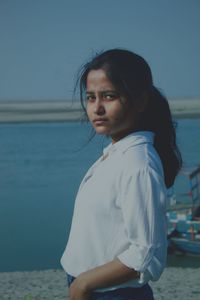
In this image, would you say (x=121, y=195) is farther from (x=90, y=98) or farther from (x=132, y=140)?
(x=90, y=98)

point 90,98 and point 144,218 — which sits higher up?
point 90,98

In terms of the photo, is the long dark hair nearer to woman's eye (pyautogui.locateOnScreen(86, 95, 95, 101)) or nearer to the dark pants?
woman's eye (pyautogui.locateOnScreen(86, 95, 95, 101))

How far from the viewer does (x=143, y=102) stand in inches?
49.3

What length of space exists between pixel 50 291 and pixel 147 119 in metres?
4.72

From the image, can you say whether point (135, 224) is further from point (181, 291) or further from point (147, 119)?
point (181, 291)

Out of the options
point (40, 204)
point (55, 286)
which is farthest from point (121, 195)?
point (40, 204)

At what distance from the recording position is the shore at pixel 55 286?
5373mm

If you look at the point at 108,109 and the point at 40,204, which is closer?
the point at 108,109

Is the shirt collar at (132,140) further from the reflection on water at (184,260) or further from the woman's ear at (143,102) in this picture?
the reflection on water at (184,260)

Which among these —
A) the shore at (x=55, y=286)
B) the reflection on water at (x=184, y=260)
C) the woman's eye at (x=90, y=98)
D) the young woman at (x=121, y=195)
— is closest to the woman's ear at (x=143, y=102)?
the young woman at (x=121, y=195)

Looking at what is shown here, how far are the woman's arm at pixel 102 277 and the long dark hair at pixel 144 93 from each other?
29 cm

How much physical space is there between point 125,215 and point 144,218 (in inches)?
1.5

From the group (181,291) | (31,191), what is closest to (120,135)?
(181,291)

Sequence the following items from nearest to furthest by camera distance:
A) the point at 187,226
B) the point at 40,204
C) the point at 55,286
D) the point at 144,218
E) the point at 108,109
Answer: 1. the point at 144,218
2. the point at 108,109
3. the point at 55,286
4. the point at 187,226
5. the point at 40,204
